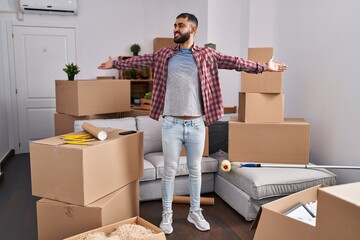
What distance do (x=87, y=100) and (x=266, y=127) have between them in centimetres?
163

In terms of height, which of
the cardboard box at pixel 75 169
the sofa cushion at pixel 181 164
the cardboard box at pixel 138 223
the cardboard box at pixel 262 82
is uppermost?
the cardboard box at pixel 262 82

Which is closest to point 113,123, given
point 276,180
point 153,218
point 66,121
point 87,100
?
point 87,100

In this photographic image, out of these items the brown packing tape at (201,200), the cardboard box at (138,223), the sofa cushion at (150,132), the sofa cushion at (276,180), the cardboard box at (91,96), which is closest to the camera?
the cardboard box at (138,223)

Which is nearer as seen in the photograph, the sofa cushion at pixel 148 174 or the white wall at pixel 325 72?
the white wall at pixel 325 72

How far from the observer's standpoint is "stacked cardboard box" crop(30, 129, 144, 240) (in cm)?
192

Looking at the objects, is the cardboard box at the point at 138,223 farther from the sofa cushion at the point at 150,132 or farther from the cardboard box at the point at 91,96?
the cardboard box at the point at 91,96

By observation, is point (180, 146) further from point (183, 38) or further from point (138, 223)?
point (183, 38)

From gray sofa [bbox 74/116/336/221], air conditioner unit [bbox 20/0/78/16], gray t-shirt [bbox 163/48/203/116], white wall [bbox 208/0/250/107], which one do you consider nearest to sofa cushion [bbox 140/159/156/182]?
gray sofa [bbox 74/116/336/221]

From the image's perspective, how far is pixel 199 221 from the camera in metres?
2.46

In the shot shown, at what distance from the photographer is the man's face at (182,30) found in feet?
7.29

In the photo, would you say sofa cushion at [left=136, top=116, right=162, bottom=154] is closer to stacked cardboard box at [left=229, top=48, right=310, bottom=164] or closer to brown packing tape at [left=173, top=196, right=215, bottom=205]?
brown packing tape at [left=173, top=196, right=215, bottom=205]

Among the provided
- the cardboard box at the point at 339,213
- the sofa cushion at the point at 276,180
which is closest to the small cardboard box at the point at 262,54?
the sofa cushion at the point at 276,180

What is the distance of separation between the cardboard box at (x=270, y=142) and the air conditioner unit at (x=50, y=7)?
3.25 m

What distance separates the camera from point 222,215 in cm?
272
